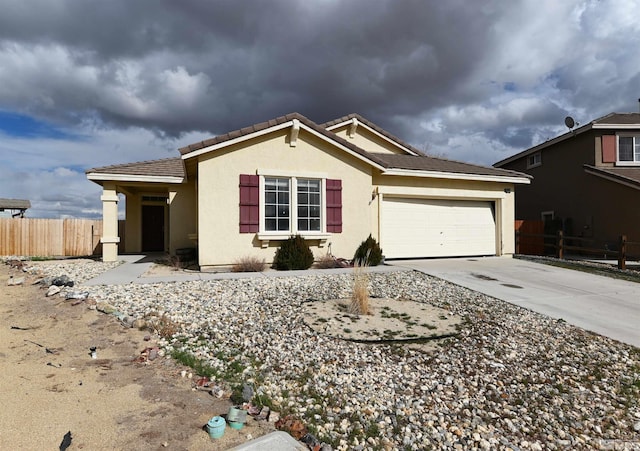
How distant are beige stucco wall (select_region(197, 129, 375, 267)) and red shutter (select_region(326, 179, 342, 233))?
209mm

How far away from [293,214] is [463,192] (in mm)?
6769

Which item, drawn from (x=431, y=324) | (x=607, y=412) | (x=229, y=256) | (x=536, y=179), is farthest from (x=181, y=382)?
(x=536, y=179)

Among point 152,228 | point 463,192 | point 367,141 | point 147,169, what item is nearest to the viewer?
point 147,169

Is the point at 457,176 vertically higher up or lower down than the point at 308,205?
higher up

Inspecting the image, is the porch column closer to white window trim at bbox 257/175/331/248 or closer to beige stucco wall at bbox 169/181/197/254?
beige stucco wall at bbox 169/181/197/254

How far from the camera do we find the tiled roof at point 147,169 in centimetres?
1171

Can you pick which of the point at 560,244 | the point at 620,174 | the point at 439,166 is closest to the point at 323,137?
the point at 439,166

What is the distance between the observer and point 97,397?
306cm

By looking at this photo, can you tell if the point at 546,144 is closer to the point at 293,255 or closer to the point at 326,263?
the point at 326,263

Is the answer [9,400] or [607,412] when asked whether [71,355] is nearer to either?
[9,400]

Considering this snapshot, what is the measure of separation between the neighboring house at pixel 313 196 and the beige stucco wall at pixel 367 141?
0.28 ft

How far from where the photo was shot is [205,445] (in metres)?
2.47

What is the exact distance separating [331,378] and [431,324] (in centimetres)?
231

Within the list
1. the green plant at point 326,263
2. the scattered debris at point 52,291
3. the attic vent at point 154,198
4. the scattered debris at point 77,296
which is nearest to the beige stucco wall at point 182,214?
the attic vent at point 154,198
